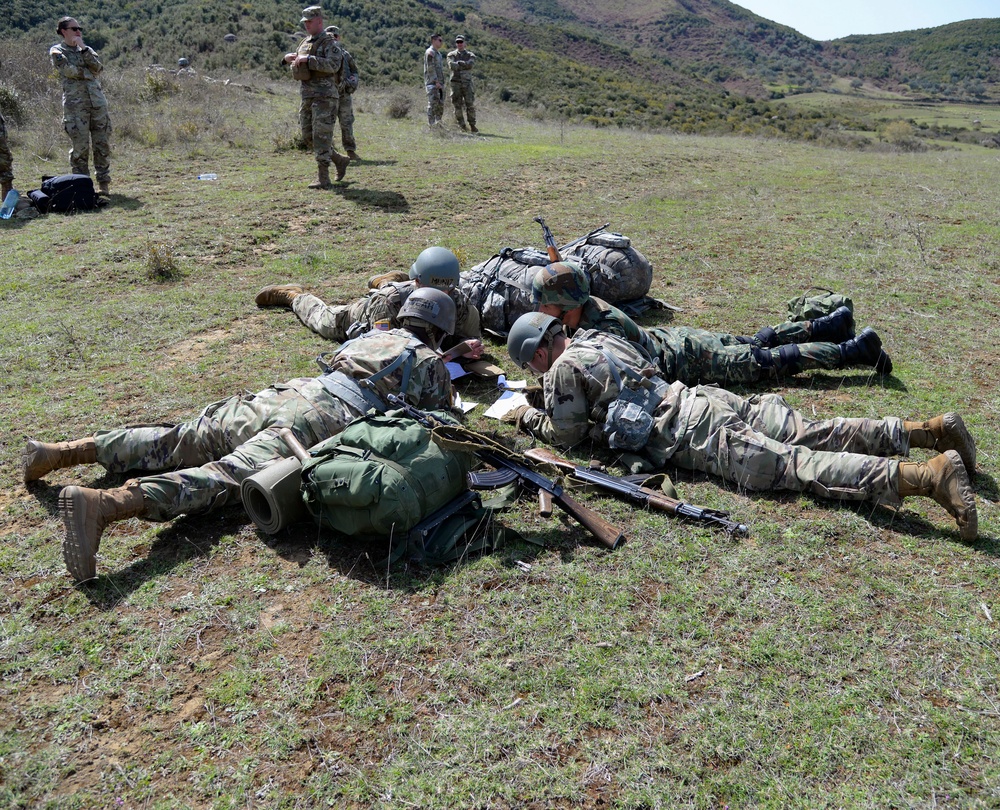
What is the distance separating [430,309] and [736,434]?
90.0 inches

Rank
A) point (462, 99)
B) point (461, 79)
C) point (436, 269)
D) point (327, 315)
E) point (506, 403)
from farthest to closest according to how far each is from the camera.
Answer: point (462, 99) < point (461, 79) < point (327, 315) < point (436, 269) < point (506, 403)

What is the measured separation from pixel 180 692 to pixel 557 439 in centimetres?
290

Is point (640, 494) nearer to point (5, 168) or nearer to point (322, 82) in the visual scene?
point (322, 82)

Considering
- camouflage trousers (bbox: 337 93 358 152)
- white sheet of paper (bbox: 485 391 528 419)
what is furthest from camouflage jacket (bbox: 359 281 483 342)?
camouflage trousers (bbox: 337 93 358 152)

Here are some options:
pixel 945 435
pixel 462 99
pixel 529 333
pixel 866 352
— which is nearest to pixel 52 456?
pixel 529 333

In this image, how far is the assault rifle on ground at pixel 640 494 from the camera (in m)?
4.24

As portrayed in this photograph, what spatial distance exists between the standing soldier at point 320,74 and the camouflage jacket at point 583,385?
8.76 metres

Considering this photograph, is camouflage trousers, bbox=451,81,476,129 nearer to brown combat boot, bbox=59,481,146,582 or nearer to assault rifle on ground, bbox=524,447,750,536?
assault rifle on ground, bbox=524,447,750,536

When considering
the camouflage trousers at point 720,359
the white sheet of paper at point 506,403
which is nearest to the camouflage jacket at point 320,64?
the white sheet of paper at point 506,403

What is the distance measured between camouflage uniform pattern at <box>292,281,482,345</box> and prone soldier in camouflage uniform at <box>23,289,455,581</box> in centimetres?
97

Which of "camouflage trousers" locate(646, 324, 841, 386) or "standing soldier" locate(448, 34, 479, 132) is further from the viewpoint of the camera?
"standing soldier" locate(448, 34, 479, 132)

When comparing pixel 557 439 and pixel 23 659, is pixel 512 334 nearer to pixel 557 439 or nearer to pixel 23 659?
pixel 557 439

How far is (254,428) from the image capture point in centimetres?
461

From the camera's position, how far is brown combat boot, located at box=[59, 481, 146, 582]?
3.69 meters
